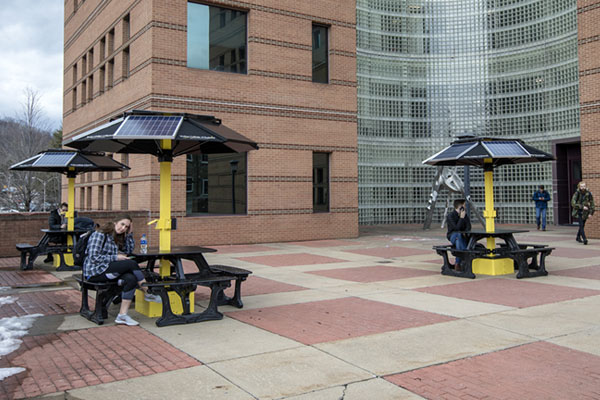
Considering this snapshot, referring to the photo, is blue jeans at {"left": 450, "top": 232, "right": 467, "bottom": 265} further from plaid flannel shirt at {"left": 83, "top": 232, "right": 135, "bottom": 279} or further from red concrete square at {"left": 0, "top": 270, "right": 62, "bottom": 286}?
red concrete square at {"left": 0, "top": 270, "right": 62, "bottom": 286}

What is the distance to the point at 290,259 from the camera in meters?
14.4

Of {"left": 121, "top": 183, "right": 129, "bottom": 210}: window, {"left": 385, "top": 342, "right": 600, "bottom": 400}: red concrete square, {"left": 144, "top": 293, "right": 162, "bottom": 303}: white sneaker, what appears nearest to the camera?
{"left": 385, "top": 342, "right": 600, "bottom": 400}: red concrete square

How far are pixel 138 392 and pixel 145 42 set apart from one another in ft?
51.7

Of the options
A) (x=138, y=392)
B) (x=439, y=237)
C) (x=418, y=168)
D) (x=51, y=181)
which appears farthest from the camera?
(x=51, y=181)

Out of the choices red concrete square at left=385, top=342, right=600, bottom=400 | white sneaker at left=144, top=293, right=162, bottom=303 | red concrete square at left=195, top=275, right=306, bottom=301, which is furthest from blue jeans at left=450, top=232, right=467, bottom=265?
white sneaker at left=144, top=293, right=162, bottom=303

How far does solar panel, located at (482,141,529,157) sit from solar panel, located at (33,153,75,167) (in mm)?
9924

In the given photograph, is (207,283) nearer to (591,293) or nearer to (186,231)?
(591,293)

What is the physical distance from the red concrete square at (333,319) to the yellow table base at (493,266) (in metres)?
4.07

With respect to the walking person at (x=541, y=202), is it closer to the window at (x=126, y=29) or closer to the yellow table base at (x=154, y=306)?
the window at (x=126, y=29)

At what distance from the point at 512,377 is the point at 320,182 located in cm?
1628

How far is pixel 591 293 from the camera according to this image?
29.0ft

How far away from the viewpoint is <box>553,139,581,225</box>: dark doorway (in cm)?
2584

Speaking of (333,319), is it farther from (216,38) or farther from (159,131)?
(216,38)

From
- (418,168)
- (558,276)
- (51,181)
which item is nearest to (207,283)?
(558,276)
